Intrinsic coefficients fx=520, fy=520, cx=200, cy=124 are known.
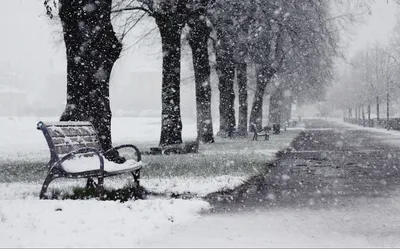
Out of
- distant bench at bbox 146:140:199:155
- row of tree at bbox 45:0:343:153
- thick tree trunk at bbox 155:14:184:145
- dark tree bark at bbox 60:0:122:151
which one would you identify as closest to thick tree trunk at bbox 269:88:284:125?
row of tree at bbox 45:0:343:153

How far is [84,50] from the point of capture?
10586 millimetres

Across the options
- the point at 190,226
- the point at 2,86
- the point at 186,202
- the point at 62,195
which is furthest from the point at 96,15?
the point at 2,86

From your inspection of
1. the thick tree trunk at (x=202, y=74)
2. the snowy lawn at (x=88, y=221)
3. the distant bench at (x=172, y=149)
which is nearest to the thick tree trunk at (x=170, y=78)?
the distant bench at (x=172, y=149)

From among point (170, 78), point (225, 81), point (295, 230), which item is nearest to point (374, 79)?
point (225, 81)

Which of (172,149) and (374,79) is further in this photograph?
(374,79)

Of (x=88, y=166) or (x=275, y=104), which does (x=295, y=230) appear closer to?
(x=88, y=166)

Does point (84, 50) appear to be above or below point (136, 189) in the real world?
above

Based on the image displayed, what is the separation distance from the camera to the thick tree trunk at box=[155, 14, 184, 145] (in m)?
16.3

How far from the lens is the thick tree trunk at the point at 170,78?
16.3 metres

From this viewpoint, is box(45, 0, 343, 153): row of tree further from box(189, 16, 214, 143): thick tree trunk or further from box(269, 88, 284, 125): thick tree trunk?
box(269, 88, 284, 125): thick tree trunk

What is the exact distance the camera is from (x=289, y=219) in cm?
589

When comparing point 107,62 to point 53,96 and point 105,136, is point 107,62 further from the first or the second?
point 53,96

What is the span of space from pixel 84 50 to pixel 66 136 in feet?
11.4

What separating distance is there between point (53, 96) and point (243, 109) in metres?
98.6
